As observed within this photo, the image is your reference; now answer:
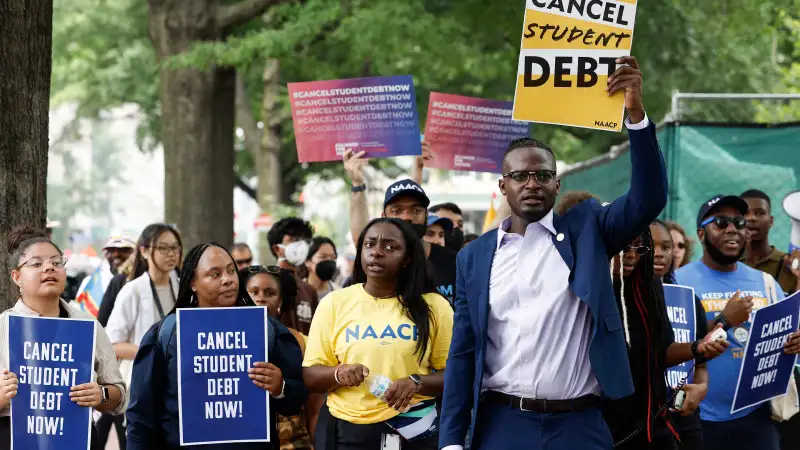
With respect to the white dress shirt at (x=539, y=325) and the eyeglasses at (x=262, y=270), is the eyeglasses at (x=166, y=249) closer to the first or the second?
the eyeglasses at (x=262, y=270)

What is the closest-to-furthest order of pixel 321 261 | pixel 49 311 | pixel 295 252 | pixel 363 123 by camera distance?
pixel 49 311
pixel 363 123
pixel 295 252
pixel 321 261

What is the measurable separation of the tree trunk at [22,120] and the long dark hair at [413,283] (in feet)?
7.36

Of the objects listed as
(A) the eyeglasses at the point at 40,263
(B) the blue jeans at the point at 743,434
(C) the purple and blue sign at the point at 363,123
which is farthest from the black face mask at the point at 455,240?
(A) the eyeglasses at the point at 40,263

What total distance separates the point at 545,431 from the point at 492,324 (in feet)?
1.55

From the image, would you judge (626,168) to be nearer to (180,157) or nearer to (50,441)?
(180,157)

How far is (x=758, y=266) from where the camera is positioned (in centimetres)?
905

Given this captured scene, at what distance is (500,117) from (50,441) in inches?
254

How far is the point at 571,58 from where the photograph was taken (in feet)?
18.5

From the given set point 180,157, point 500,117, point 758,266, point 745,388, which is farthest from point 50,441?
point 180,157

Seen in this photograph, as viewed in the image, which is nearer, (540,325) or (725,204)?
(540,325)

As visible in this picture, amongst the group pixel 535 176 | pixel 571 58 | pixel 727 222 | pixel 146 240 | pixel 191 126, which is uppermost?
pixel 571 58

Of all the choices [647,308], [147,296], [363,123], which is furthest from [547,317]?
[363,123]

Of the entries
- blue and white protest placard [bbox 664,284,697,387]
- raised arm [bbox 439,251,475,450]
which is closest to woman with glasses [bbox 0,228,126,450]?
raised arm [bbox 439,251,475,450]

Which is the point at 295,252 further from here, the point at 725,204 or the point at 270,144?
the point at 270,144
